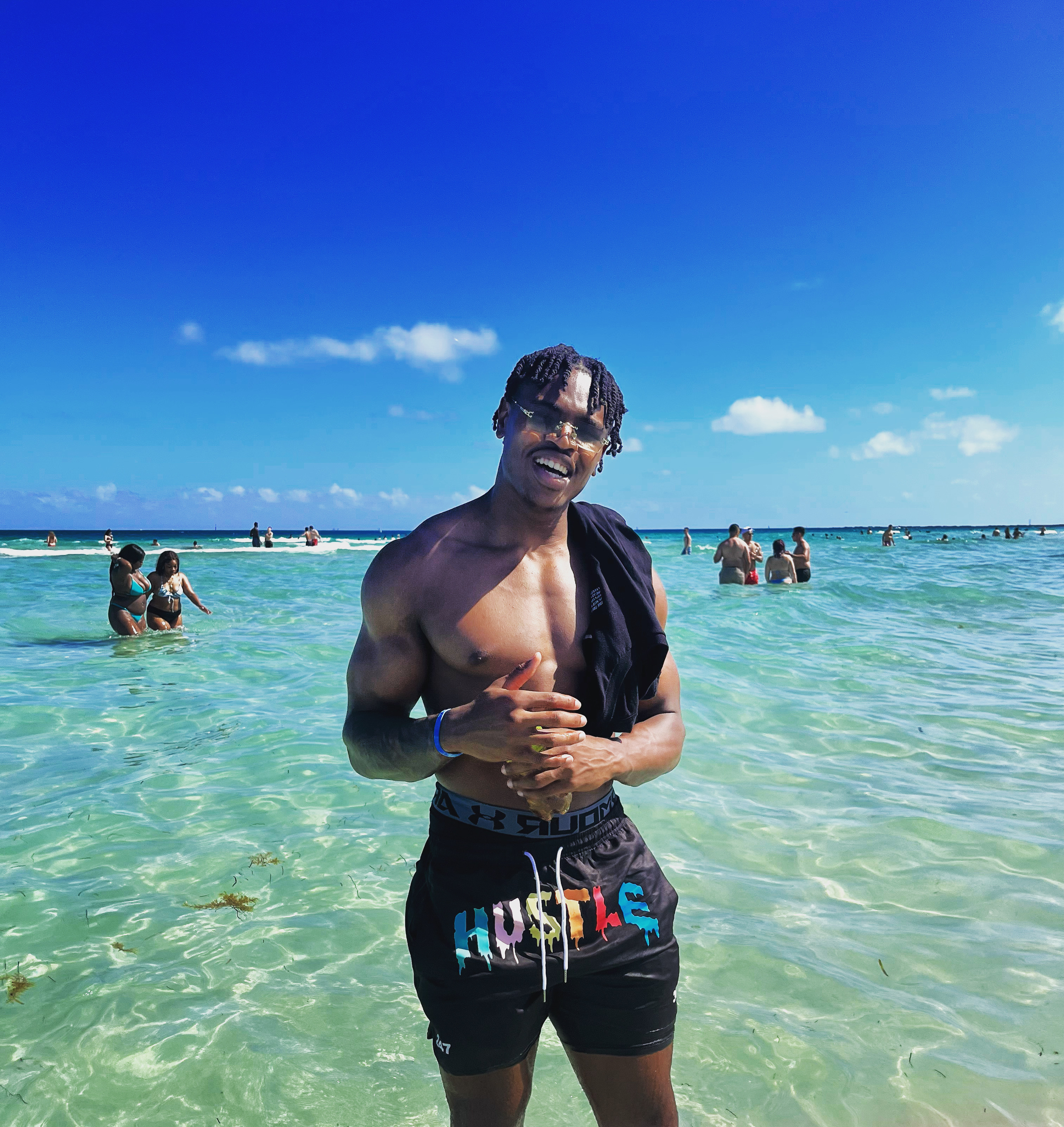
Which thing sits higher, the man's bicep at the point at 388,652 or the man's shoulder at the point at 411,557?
the man's shoulder at the point at 411,557

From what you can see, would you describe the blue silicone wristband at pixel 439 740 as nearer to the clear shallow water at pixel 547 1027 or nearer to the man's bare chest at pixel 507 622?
the man's bare chest at pixel 507 622

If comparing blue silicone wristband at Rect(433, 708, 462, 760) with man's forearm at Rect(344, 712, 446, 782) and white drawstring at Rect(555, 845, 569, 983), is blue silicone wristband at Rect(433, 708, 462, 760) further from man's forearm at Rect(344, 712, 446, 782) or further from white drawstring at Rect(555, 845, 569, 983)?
white drawstring at Rect(555, 845, 569, 983)

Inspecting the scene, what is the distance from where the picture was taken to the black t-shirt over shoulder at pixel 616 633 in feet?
6.23

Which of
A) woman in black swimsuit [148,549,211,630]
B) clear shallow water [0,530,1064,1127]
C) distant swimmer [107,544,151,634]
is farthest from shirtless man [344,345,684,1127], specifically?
woman in black swimsuit [148,549,211,630]

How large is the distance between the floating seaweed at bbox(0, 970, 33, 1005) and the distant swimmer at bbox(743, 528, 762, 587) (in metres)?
19.7

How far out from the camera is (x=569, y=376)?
204 cm

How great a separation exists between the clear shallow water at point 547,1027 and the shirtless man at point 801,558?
1330cm

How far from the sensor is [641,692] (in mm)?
2076

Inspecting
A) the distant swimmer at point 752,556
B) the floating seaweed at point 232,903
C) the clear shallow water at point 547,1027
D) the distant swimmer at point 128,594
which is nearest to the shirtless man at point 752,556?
the distant swimmer at point 752,556

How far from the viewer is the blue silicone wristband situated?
1.76 metres

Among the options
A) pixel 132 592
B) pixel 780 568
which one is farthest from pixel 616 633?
pixel 780 568

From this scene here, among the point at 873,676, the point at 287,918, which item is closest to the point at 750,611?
the point at 873,676

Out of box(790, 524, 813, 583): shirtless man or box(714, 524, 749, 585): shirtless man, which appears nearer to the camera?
box(714, 524, 749, 585): shirtless man

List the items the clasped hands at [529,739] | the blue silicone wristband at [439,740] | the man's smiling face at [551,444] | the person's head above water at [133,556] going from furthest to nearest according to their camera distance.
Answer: the person's head above water at [133,556] → the man's smiling face at [551,444] → the blue silicone wristband at [439,740] → the clasped hands at [529,739]
